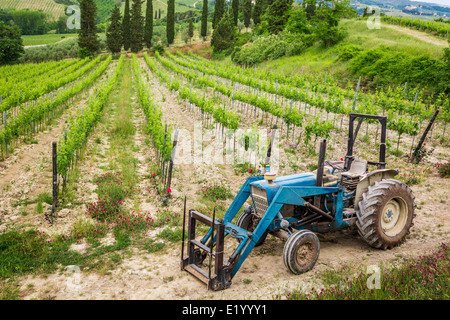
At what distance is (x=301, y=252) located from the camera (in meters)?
5.71

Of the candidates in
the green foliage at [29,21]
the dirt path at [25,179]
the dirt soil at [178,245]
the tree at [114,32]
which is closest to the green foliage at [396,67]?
the dirt soil at [178,245]

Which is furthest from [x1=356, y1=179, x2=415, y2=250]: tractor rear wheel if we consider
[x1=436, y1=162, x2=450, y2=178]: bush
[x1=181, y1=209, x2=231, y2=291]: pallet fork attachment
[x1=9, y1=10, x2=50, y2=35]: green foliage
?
[x1=9, y1=10, x2=50, y2=35]: green foliage

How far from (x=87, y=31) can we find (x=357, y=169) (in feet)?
192

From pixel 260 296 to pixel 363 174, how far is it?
3.22 m

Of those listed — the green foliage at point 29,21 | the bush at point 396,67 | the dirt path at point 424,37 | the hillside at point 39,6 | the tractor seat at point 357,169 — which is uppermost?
the hillside at point 39,6

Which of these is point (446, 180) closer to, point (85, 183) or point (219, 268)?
point (219, 268)

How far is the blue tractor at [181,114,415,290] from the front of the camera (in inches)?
214

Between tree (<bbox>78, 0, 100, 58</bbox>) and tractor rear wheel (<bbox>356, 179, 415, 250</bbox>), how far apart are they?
57019mm

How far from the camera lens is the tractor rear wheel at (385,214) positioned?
6105 millimetres

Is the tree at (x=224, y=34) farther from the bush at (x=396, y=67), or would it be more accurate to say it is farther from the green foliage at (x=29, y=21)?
the green foliage at (x=29, y=21)

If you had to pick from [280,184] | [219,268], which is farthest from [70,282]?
[280,184]

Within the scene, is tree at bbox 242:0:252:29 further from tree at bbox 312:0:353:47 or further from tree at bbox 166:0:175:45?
tree at bbox 312:0:353:47

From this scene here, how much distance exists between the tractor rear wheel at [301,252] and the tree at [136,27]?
61475mm

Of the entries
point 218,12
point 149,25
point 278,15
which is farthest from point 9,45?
point 278,15
